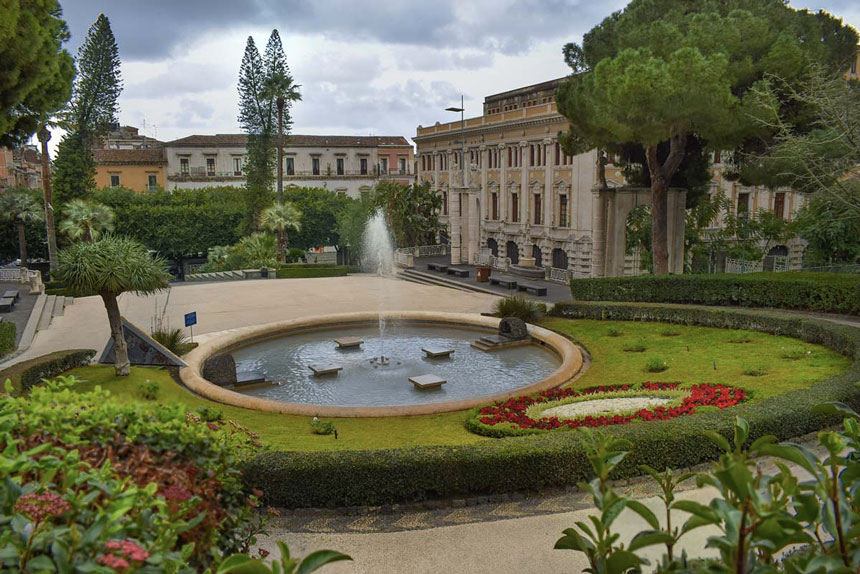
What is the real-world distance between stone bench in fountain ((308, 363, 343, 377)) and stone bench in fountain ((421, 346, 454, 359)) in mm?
2589

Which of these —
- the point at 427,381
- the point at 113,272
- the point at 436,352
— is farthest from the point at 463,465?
the point at 436,352

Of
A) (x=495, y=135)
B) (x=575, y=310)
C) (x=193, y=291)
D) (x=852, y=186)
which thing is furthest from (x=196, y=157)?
(x=852, y=186)

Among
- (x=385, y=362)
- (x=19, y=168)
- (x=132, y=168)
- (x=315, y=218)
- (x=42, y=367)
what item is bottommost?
(x=385, y=362)

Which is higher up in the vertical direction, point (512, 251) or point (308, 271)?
point (512, 251)

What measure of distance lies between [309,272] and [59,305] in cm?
1524

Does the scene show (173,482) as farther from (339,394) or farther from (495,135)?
(495,135)

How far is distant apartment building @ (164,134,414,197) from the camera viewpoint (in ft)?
230

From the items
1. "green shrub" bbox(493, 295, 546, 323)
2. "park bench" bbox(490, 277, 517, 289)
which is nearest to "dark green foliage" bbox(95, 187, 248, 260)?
"park bench" bbox(490, 277, 517, 289)

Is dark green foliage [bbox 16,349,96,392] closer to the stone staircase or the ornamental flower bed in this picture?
the stone staircase

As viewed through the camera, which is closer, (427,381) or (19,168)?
(427,381)

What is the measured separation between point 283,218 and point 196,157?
101ft

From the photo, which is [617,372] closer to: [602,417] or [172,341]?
[602,417]

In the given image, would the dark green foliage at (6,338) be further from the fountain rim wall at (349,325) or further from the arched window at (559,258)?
the arched window at (559,258)

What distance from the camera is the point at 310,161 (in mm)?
75875
